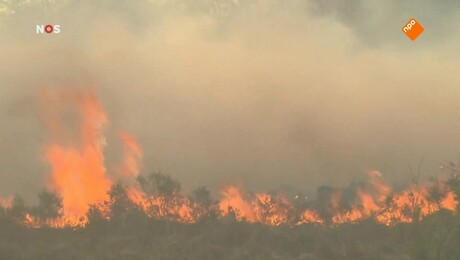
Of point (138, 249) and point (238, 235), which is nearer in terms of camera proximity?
point (138, 249)

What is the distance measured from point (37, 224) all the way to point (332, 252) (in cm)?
2043

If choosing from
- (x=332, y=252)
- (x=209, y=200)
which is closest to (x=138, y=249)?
(x=332, y=252)

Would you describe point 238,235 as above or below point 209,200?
below

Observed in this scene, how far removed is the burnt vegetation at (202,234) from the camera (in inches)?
740

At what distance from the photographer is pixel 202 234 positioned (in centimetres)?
3069

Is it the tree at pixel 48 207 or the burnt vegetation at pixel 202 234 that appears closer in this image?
the burnt vegetation at pixel 202 234

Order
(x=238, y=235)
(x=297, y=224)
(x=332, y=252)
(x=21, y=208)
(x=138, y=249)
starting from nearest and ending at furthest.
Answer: (x=332, y=252), (x=138, y=249), (x=238, y=235), (x=297, y=224), (x=21, y=208)

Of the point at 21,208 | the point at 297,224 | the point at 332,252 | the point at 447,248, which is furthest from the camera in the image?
the point at 21,208

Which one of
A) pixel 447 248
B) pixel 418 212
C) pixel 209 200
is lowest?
pixel 447 248

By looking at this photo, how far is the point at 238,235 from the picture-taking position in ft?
103

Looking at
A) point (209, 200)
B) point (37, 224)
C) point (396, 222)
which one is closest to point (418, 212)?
point (396, 222)

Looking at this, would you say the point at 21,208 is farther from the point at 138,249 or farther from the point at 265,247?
the point at 265,247

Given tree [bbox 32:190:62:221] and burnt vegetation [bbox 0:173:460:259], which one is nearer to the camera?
burnt vegetation [bbox 0:173:460:259]

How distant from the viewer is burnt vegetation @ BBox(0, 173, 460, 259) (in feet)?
61.7
